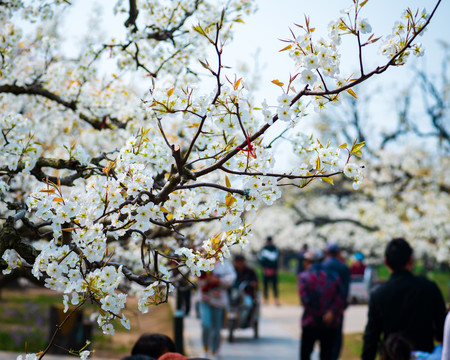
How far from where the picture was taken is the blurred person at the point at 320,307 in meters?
6.34

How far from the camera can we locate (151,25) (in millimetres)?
5027

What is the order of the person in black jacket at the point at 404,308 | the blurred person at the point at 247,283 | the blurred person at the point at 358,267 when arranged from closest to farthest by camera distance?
the person in black jacket at the point at 404,308 < the blurred person at the point at 247,283 < the blurred person at the point at 358,267

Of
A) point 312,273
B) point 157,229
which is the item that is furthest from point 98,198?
point 312,273

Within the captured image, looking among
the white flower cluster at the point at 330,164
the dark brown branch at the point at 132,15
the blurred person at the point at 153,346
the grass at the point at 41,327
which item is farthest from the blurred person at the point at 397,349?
the grass at the point at 41,327

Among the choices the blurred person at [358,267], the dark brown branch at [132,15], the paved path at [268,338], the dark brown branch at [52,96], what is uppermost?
the dark brown branch at [132,15]

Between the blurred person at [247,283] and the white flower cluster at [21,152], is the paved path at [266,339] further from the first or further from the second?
the white flower cluster at [21,152]

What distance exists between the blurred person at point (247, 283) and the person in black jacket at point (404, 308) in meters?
6.74

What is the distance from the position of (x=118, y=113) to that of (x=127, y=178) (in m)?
2.62

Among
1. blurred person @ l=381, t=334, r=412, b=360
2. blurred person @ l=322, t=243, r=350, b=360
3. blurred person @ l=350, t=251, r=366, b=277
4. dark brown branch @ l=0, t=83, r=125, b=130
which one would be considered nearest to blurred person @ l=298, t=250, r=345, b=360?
blurred person @ l=322, t=243, r=350, b=360

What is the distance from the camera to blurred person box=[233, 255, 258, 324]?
36.5 feet

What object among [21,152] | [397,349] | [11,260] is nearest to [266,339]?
[397,349]

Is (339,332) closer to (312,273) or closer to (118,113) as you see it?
(312,273)

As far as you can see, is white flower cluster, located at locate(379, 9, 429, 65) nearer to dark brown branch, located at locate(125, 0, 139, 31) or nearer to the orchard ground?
dark brown branch, located at locate(125, 0, 139, 31)

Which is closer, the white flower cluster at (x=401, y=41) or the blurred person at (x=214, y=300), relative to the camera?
the white flower cluster at (x=401, y=41)
